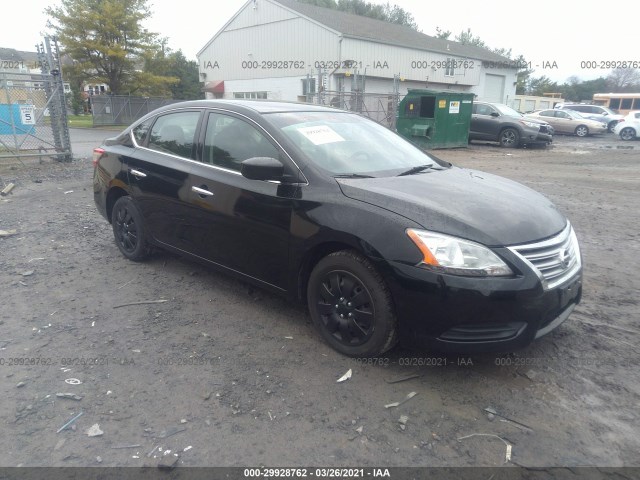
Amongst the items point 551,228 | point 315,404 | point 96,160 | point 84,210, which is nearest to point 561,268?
point 551,228

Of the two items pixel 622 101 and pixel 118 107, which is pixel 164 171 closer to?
pixel 118 107

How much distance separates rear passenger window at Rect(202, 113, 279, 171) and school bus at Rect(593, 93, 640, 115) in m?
42.1

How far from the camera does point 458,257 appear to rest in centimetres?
270

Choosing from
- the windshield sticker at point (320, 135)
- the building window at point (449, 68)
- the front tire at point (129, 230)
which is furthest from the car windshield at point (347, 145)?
the building window at point (449, 68)

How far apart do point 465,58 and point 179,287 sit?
34.3 meters

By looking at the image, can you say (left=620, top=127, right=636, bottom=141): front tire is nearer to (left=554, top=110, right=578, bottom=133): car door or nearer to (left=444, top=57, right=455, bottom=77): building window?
(left=554, top=110, right=578, bottom=133): car door

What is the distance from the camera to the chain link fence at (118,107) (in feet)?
95.0

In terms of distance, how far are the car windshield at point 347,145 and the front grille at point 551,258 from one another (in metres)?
1.19

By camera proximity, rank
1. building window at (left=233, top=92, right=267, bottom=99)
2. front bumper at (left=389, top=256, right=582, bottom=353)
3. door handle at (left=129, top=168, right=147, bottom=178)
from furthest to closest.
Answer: building window at (left=233, top=92, right=267, bottom=99) → door handle at (left=129, top=168, right=147, bottom=178) → front bumper at (left=389, top=256, right=582, bottom=353)

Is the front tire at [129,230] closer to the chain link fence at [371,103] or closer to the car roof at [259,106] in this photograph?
the car roof at [259,106]

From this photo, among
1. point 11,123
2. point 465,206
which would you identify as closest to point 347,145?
point 465,206

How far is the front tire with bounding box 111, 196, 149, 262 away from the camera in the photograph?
15.5 ft

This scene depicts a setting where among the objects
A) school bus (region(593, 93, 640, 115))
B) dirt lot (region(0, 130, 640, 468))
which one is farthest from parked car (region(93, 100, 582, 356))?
school bus (region(593, 93, 640, 115))

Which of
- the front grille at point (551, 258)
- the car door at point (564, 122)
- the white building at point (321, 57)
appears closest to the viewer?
the front grille at point (551, 258)
